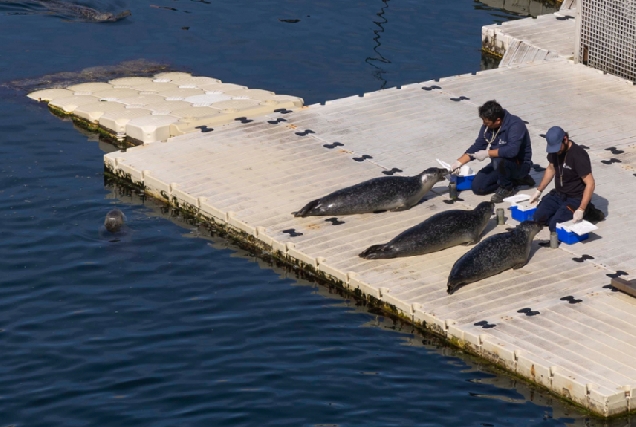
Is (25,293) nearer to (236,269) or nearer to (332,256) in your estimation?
(236,269)

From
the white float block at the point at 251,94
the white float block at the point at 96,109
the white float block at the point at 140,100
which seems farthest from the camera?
the white float block at the point at 251,94

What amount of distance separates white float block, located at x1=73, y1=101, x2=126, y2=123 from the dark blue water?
40 centimetres

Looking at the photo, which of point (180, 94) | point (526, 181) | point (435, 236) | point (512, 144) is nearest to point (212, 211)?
point (435, 236)

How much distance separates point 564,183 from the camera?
16.9 metres

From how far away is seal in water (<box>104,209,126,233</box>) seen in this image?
18203 millimetres

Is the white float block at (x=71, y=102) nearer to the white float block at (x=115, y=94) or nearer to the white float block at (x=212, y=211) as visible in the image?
the white float block at (x=115, y=94)

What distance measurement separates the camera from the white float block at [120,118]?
72.8 feet

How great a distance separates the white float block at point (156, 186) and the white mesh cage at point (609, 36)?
30.0ft

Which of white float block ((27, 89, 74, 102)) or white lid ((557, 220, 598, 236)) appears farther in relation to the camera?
white float block ((27, 89, 74, 102))

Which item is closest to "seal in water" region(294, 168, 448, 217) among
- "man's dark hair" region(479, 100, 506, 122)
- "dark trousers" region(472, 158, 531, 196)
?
"dark trousers" region(472, 158, 531, 196)

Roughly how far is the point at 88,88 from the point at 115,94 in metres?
0.78

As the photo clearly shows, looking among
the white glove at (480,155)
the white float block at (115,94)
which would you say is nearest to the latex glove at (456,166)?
the white glove at (480,155)

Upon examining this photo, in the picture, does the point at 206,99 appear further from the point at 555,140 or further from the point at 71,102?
the point at 555,140

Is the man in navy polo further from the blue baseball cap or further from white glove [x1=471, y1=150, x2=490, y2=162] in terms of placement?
white glove [x1=471, y1=150, x2=490, y2=162]
